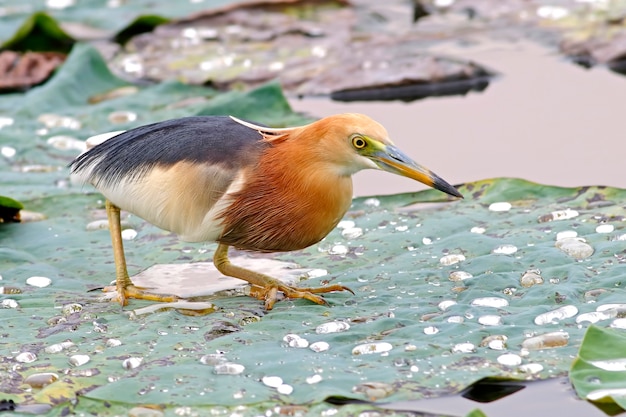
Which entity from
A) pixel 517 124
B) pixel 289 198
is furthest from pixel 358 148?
pixel 517 124

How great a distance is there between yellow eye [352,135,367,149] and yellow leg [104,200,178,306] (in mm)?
1116

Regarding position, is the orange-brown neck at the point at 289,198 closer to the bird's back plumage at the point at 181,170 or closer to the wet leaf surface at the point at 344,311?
the bird's back plumage at the point at 181,170

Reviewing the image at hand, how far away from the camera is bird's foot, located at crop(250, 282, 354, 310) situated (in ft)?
16.4

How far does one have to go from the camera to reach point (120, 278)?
206 inches

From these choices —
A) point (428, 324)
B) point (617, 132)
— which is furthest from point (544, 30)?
point (428, 324)

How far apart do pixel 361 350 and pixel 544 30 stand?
18.9 feet

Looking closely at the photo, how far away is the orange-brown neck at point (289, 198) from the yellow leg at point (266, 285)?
0.23 metres

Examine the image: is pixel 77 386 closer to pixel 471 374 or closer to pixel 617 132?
pixel 471 374

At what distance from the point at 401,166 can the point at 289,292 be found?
0.79 meters

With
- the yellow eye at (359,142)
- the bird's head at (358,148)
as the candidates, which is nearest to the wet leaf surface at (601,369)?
the bird's head at (358,148)

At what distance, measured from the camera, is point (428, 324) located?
14.8 ft

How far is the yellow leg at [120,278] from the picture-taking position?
518 centimetres

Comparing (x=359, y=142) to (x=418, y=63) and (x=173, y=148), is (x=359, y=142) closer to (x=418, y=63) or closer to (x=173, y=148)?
(x=173, y=148)

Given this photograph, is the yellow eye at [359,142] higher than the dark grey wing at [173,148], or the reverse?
the yellow eye at [359,142]
